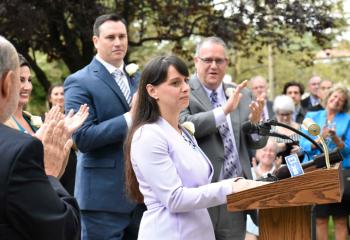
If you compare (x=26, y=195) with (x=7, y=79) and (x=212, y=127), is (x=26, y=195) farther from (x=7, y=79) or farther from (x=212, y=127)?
(x=212, y=127)

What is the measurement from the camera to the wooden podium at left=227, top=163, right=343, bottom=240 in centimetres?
351

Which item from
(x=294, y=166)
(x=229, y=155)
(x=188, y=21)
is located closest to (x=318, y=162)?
(x=294, y=166)

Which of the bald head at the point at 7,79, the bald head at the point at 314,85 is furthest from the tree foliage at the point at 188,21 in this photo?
the bald head at the point at 7,79

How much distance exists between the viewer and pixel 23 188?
2445mm

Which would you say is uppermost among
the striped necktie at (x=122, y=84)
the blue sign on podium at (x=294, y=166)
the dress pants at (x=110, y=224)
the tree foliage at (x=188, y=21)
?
the tree foliage at (x=188, y=21)

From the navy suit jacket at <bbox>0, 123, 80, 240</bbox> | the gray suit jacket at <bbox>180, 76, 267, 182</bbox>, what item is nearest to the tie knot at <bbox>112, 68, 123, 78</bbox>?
the gray suit jacket at <bbox>180, 76, 267, 182</bbox>

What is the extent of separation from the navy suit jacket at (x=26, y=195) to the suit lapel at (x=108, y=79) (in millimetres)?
2644

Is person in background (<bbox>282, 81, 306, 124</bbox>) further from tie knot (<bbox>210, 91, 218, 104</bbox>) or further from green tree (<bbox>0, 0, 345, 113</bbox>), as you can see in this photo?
tie knot (<bbox>210, 91, 218, 104</bbox>)

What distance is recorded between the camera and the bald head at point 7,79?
263 cm

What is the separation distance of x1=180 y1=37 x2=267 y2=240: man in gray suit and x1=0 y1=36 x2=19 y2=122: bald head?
2.54 meters

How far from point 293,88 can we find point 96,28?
6.00 meters

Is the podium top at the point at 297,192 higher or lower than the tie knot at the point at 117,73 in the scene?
lower

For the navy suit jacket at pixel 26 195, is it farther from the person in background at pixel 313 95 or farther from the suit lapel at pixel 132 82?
the person in background at pixel 313 95

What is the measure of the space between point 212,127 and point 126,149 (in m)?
1.19
